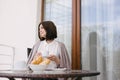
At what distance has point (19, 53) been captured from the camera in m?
3.66

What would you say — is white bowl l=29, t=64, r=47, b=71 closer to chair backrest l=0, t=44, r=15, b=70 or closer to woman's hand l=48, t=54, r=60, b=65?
woman's hand l=48, t=54, r=60, b=65

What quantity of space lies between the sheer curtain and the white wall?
829mm

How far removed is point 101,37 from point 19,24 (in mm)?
1419

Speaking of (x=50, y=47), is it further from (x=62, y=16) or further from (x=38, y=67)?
(x=62, y=16)

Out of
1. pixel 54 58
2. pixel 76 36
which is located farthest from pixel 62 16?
pixel 54 58

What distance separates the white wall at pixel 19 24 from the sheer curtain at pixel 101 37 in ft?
2.72

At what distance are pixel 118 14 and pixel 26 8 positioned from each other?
1498 mm

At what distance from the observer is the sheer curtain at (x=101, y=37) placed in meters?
2.83

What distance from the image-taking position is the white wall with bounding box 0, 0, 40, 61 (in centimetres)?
358

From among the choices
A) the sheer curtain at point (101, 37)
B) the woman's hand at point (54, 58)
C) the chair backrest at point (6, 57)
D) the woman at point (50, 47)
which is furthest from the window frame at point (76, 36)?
the chair backrest at point (6, 57)

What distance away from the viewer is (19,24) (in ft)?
12.2

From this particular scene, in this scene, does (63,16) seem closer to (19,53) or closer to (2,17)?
(19,53)

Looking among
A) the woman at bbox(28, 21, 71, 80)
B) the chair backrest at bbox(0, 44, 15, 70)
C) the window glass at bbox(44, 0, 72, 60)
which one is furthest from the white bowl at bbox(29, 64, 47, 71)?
the chair backrest at bbox(0, 44, 15, 70)

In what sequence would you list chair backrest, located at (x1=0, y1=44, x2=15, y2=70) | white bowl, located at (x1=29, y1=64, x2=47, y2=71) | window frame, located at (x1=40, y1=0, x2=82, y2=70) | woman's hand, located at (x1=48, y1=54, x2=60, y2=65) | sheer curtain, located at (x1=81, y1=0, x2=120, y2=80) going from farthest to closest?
chair backrest, located at (x1=0, y1=44, x2=15, y2=70) < window frame, located at (x1=40, y1=0, x2=82, y2=70) < sheer curtain, located at (x1=81, y1=0, x2=120, y2=80) < woman's hand, located at (x1=48, y1=54, x2=60, y2=65) < white bowl, located at (x1=29, y1=64, x2=47, y2=71)
